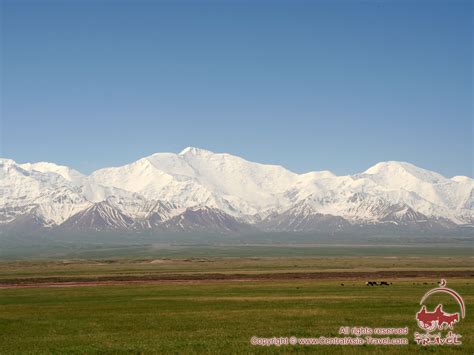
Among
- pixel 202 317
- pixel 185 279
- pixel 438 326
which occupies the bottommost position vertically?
pixel 185 279

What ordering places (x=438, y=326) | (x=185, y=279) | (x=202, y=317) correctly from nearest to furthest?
1. (x=438, y=326)
2. (x=202, y=317)
3. (x=185, y=279)

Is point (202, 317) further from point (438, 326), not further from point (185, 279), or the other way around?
point (185, 279)

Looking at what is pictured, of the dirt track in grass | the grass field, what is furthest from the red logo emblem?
the dirt track in grass

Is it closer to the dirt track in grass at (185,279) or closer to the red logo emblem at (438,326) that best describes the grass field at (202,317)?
the red logo emblem at (438,326)

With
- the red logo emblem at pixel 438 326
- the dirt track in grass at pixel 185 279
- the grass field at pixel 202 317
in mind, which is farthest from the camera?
the dirt track in grass at pixel 185 279

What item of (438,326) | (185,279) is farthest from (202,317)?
(185,279)

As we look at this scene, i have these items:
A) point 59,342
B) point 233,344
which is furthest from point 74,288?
point 233,344

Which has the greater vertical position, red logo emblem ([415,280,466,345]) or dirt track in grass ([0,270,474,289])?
red logo emblem ([415,280,466,345])

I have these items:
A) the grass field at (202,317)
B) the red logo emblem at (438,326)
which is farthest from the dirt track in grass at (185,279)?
the red logo emblem at (438,326)

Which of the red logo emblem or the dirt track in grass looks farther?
the dirt track in grass

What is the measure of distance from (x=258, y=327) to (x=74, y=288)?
52.0 m

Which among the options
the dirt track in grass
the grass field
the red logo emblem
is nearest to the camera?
the red logo emblem

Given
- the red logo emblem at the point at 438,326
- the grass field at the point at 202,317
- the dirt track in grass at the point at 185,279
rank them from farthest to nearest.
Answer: the dirt track in grass at the point at 185,279, the grass field at the point at 202,317, the red logo emblem at the point at 438,326

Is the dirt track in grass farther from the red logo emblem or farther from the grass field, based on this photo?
the red logo emblem
